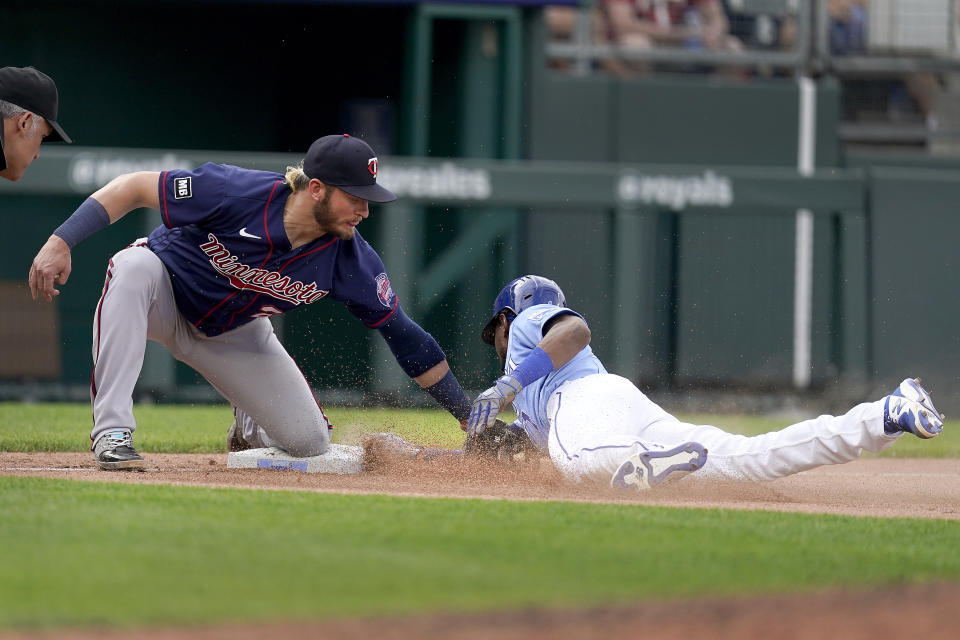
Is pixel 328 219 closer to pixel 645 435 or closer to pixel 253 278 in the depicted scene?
pixel 253 278

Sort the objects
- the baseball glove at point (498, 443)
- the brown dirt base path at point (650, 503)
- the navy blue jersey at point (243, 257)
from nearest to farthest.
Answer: the brown dirt base path at point (650, 503) < the navy blue jersey at point (243, 257) < the baseball glove at point (498, 443)

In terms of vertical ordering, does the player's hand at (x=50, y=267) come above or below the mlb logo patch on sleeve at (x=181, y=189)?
below

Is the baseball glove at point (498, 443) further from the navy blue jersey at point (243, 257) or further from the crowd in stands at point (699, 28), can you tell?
the crowd in stands at point (699, 28)

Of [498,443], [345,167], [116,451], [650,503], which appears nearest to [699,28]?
[498,443]

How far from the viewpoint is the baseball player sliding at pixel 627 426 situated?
472 cm

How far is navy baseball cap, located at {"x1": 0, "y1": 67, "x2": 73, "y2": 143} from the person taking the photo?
16.5 ft

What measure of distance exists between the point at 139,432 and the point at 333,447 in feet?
6.87

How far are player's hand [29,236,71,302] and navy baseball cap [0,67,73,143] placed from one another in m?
0.54

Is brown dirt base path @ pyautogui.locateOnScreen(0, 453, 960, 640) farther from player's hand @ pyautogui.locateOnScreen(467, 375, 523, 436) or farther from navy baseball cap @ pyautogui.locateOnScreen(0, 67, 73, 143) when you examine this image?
navy baseball cap @ pyautogui.locateOnScreen(0, 67, 73, 143)

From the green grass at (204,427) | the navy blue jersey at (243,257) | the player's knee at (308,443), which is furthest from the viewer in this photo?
the green grass at (204,427)

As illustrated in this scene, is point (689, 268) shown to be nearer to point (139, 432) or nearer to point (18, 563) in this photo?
point (139, 432)

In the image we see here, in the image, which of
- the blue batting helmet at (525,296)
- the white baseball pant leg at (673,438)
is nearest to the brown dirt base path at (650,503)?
the white baseball pant leg at (673,438)

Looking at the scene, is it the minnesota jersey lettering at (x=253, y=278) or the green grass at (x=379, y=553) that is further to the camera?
the minnesota jersey lettering at (x=253, y=278)

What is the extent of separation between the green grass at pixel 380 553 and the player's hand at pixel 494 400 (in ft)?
1.75
